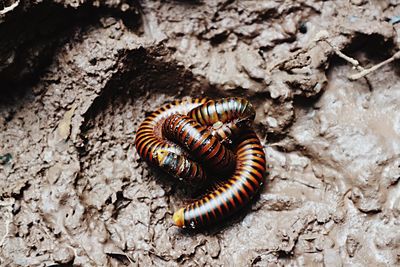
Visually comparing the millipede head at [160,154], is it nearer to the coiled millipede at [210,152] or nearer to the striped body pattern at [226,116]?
the coiled millipede at [210,152]

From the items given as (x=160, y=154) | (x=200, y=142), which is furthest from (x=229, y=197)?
(x=160, y=154)

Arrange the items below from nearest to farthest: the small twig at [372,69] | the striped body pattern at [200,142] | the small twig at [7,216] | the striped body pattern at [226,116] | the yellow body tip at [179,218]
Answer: the small twig at [7,216]
the striped body pattern at [200,142]
the yellow body tip at [179,218]
the striped body pattern at [226,116]
the small twig at [372,69]

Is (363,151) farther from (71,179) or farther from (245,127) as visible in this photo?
(71,179)

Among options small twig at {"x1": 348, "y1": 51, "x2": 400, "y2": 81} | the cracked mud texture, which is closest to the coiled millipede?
the cracked mud texture

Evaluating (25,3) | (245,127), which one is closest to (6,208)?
(25,3)

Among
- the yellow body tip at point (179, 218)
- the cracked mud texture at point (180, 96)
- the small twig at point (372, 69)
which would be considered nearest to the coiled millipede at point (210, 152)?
→ the yellow body tip at point (179, 218)

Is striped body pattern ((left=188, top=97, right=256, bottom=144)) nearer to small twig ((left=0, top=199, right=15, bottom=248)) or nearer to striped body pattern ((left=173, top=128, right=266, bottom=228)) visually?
striped body pattern ((left=173, top=128, right=266, bottom=228))

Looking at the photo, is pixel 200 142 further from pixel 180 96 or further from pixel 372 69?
pixel 372 69

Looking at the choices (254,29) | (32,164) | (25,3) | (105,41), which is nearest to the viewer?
(25,3)
